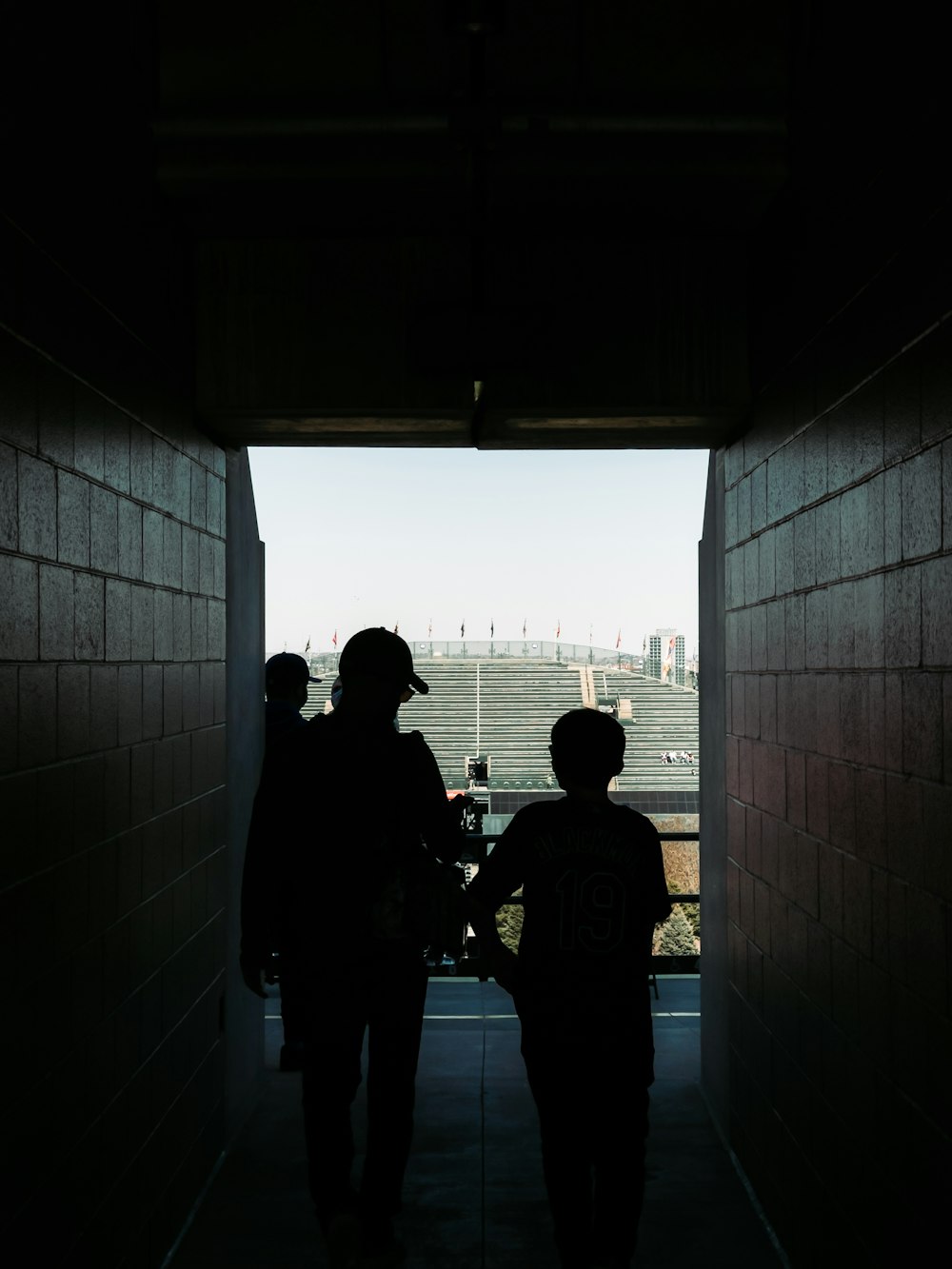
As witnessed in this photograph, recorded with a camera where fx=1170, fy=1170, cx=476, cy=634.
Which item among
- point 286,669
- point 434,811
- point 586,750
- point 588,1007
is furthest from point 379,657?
point 286,669

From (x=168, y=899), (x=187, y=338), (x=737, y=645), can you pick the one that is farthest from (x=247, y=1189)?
(x=187, y=338)

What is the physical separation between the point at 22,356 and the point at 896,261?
1.45m

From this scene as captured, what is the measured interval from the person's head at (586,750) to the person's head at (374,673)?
39cm

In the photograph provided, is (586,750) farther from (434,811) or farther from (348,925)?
(348,925)

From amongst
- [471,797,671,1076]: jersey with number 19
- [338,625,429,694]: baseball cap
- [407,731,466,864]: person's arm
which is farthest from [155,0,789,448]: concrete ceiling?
[471,797,671,1076]: jersey with number 19

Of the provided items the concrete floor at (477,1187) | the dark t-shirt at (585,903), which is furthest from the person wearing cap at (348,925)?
the concrete floor at (477,1187)

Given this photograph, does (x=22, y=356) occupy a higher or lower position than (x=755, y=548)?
higher

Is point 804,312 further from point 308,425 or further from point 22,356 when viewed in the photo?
point 22,356

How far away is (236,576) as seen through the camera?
151 inches

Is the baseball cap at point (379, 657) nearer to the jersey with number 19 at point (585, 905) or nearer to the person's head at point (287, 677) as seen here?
the jersey with number 19 at point (585, 905)

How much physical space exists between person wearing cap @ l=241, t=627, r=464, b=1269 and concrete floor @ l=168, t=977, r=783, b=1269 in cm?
41

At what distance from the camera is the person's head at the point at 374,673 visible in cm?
265

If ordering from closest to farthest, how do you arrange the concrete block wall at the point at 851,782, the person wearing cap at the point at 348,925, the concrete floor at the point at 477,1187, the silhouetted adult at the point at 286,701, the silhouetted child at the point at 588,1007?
the concrete block wall at the point at 851,782 < the silhouetted child at the point at 588,1007 < the person wearing cap at the point at 348,925 < the concrete floor at the point at 477,1187 < the silhouetted adult at the point at 286,701

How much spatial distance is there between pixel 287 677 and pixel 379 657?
5.74 feet
